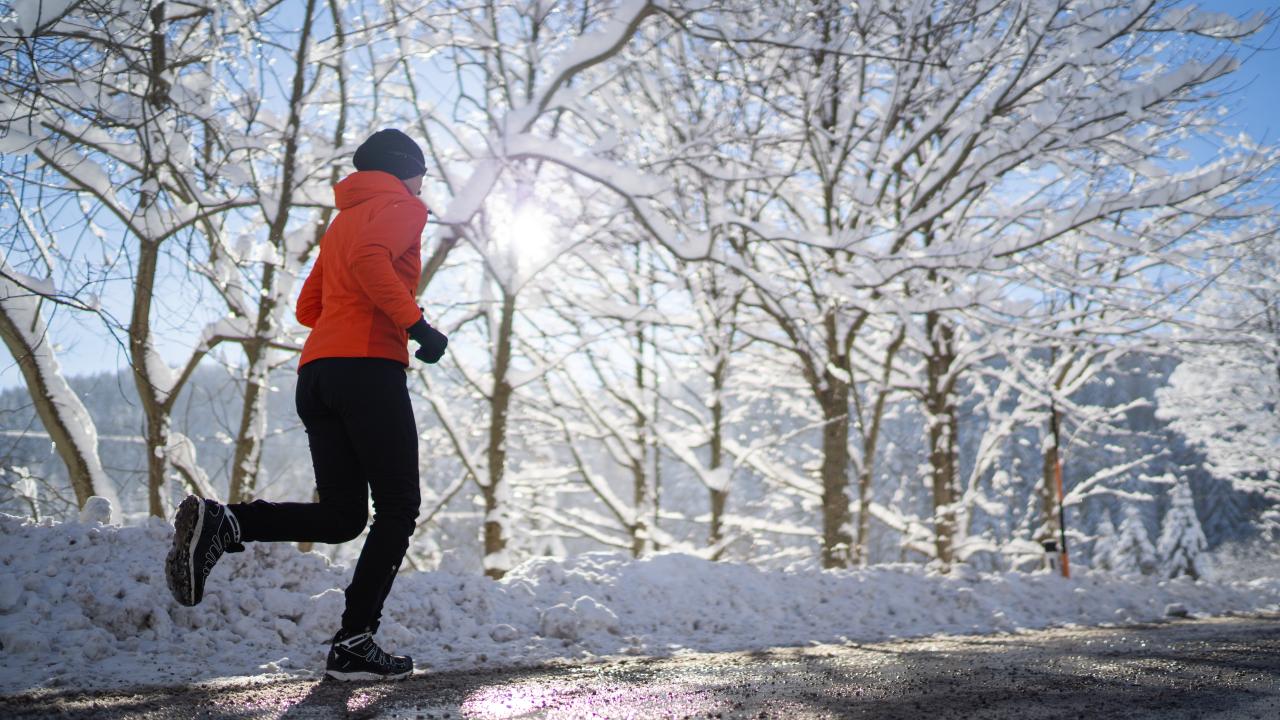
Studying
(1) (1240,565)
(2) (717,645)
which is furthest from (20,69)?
(1) (1240,565)

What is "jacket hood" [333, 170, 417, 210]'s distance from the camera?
124 inches

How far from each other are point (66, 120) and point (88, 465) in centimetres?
252

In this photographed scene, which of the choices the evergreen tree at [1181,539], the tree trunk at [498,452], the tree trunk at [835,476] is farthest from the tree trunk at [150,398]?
the evergreen tree at [1181,539]

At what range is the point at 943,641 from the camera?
16.4ft

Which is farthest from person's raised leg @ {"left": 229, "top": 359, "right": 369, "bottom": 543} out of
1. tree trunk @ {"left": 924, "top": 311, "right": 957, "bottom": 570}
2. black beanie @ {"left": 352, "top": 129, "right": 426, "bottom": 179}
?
tree trunk @ {"left": 924, "top": 311, "right": 957, "bottom": 570}

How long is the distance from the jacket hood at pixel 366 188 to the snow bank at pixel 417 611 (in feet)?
5.98

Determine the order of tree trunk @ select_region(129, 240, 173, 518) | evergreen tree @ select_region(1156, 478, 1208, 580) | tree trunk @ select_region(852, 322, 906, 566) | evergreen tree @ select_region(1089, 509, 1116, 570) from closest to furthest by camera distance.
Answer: tree trunk @ select_region(129, 240, 173, 518)
tree trunk @ select_region(852, 322, 906, 566)
evergreen tree @ select_region(1156, 478, 1208, 580)
evergreen tree @ select_region(1089, 509, 1116, 570)

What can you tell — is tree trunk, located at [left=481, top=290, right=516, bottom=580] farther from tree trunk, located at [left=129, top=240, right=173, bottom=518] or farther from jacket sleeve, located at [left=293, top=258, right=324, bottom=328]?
jacket sleeve, located at [left=293, top=258, right=324, bottom=328]

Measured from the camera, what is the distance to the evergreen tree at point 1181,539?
1234 inches

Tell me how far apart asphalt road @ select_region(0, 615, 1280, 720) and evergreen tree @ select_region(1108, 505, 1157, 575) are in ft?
112

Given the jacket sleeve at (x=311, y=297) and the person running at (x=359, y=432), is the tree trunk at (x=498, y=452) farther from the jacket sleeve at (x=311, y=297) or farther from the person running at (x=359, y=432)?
the person running at (x=359, y=432)

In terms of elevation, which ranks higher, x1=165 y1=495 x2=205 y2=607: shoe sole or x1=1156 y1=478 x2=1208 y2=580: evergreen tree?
x1=165 y1=495 x2=205 y2=607: shoe sole

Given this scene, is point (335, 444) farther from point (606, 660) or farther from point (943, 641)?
point (943, 641)

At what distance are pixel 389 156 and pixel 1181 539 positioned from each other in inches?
1443
